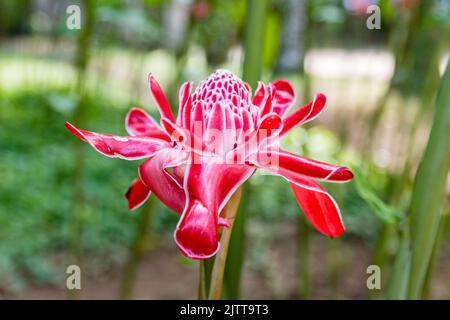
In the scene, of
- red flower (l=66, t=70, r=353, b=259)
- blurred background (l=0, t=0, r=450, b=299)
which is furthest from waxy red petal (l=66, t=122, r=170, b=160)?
blurred background (l=0, t=0, r=450, b=299)

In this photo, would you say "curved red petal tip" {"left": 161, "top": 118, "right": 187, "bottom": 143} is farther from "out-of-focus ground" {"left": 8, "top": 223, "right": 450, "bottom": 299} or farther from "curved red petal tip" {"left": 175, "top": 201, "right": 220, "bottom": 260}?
"out-of-focus ground" {"left": 8, "top": 223, "right": 450, "bottom": 299}

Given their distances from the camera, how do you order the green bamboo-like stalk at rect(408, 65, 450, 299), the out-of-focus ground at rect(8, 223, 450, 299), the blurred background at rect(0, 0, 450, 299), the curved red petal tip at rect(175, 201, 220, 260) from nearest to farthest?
the curved red petal tip at rect(175, 201, 220, 260) → the green bamboo-like stalk at rect(408, 65, 450, 299) → the blurred background at rect(0, 0, 450, 299) → the out-of-focus ground at rect(8, 223, 450, 299)

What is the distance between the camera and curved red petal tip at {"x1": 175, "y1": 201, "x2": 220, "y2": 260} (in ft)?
1.02

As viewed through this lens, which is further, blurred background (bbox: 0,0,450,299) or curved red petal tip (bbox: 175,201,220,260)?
blurred background (bbox: 0,0,450,299)

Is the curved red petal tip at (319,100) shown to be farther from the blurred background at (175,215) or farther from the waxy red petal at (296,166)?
the blurred background at (175,215)

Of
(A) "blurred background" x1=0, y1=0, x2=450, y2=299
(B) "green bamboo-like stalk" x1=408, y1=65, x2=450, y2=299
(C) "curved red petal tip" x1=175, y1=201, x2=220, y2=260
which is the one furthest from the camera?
(A) "blurred background" x1=0, y1=0, x2=450, y2=299

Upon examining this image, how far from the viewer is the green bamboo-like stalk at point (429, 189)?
1.35 ft

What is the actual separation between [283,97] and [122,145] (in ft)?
0.44


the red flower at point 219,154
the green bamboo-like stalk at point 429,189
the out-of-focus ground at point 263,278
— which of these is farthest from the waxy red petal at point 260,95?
the out-of-focus ground at point 263,278

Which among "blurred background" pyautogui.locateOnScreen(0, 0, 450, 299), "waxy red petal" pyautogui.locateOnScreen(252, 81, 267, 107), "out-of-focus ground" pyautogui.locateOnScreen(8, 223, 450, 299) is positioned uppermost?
"waxy red petal" pyautogui.locateOnScreen(252, 81, 267, 107)

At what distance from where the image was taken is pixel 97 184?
2.39 metres

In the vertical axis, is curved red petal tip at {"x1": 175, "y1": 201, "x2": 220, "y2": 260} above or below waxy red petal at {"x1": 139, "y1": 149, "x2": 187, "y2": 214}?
below

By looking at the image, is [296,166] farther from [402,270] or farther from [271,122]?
[402,270]

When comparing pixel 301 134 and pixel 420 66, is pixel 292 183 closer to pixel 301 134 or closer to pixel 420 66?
pixel 301 134
